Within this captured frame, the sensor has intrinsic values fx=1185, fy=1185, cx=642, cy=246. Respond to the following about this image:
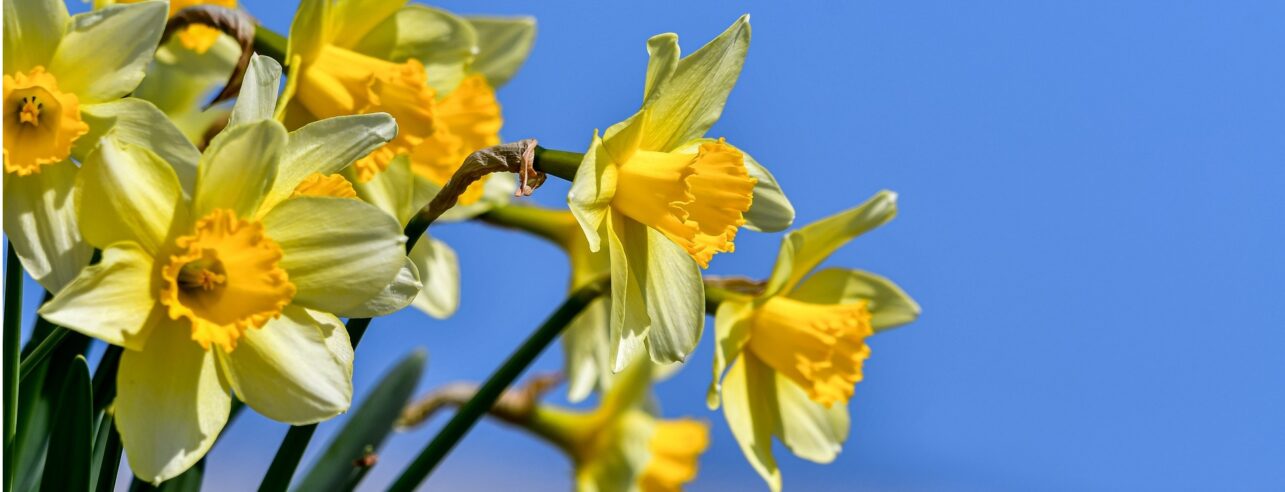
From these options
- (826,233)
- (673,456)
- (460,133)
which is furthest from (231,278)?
(673,456)

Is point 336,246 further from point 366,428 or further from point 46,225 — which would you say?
point 366,428

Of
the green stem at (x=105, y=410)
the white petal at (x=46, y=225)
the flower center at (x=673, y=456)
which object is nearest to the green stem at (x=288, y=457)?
the green stem at (x=105, y=410)

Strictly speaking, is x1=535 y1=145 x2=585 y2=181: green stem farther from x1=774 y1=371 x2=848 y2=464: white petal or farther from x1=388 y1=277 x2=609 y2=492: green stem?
x1=774 y1=371 x2=848 y2=464: white petal

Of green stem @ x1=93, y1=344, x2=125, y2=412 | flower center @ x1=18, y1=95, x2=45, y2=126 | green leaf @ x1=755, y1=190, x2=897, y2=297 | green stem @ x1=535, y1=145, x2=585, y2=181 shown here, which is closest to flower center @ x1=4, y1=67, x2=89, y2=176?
flower center @ x1=18, y1=95, x2=45, y2=126

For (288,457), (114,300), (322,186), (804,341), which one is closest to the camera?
(114,300)

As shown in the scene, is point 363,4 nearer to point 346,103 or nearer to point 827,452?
point 346,103
